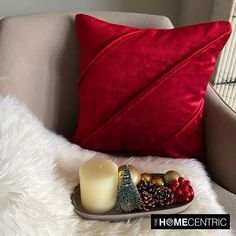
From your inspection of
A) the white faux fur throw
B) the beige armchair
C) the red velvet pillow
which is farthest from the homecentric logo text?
the red velvet pillow

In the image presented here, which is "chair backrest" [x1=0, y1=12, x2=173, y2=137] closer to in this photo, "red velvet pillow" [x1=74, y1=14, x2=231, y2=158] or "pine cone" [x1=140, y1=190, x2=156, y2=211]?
"red velvet pillow" [x1=74, y1=14, x2=231, y2=158]

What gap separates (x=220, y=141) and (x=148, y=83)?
0.25m

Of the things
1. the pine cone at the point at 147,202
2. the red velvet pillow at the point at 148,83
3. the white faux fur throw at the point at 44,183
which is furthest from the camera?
the red velvet pillow at the point at 148,83

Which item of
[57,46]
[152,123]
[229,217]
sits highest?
[57,46]

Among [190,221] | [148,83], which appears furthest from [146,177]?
[148,83]

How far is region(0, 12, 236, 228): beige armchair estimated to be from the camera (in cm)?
90

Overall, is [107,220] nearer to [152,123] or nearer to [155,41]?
[152,123]

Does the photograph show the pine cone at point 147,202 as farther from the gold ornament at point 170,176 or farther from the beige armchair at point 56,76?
the beige armchair at point 56,76

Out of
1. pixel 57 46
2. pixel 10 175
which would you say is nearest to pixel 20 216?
pixel 10 175

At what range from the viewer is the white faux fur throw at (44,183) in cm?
62

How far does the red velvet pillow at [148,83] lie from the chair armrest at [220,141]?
0.03 metres

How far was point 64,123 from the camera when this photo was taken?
1033mm

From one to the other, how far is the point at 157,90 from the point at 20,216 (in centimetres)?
45

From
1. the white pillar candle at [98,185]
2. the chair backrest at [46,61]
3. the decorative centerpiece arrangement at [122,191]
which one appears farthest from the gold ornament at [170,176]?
the chair backrest at [46,61]
